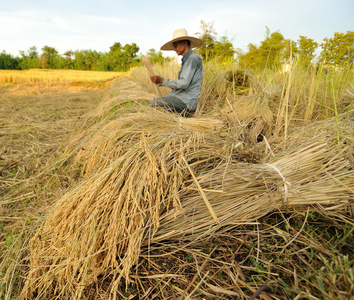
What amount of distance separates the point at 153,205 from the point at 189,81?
2.27 meters

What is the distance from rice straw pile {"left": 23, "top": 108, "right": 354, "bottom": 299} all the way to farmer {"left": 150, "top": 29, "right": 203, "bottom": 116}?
189cm

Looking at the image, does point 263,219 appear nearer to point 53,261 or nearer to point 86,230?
point 86,230

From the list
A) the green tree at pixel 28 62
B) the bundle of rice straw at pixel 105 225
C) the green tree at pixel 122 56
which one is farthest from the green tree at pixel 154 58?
the green tree at pixel 28 62

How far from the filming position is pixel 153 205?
3.49ft

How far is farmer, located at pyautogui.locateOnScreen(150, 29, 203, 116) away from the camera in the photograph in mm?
2924

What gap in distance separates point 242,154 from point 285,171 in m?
0.31

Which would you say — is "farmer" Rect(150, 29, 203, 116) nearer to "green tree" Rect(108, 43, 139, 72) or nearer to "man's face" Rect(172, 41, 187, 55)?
"man's face" Rect(172, 41, 187, 55)

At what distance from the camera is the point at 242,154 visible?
140 cm

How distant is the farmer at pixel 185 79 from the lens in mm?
2924

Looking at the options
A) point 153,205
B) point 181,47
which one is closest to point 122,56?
point 181,47

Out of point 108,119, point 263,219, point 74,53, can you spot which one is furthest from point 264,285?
point 74,53

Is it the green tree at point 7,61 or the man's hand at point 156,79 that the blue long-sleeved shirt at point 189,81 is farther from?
the green tree at point 7,61

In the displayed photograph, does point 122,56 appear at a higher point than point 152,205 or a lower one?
higher

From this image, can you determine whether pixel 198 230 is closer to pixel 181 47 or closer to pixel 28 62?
pixel 181 47
